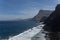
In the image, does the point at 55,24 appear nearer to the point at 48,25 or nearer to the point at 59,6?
the point at 48,25

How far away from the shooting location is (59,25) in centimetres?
221

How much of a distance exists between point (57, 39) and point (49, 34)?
0.14 m

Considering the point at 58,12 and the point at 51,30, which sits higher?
the point at 58,12

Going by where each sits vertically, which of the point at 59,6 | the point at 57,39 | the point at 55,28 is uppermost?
the point at 59,6

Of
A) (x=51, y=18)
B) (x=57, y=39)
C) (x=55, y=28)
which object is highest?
(x=51, y=18)

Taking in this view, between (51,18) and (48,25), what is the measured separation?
105 millimetres

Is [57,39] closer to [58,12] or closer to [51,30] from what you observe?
[51,30]

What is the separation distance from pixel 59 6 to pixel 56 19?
0.20 meters

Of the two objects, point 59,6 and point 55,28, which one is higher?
point 59,6

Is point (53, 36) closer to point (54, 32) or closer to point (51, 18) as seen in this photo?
point (54, 32)

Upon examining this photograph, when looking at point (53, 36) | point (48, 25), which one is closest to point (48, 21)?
point (48, 25)

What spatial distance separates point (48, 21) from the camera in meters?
2.29

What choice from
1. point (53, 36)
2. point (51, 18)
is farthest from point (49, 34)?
point (51, 18)

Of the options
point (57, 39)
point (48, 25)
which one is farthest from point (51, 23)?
point (57, 39)
